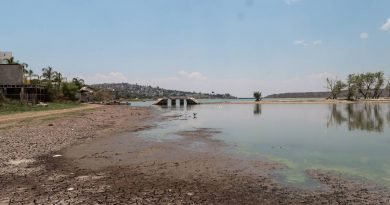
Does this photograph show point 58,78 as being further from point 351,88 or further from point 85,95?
point 351,88

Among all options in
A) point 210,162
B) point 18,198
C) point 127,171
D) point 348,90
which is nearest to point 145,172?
point 127,171

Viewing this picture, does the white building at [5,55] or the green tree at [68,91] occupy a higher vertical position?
the white building at [5,55]

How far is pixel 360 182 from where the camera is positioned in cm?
1153

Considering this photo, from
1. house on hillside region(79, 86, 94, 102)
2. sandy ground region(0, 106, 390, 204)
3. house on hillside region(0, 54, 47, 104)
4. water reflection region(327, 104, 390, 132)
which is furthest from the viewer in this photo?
house on hillside region(79, 86, 94, 102)

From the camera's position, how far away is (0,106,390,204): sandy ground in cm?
938

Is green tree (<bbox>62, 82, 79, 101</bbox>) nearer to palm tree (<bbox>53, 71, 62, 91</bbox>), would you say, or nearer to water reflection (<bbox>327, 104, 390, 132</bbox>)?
palm tree (<bbox>53, 71, 62, 91</bbox>)

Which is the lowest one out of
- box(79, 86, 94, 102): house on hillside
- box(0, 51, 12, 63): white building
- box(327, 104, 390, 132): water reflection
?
box(327, 104, 390, 132): water reflection

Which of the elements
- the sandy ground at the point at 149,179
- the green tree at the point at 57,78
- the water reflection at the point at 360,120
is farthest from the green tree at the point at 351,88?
the sandy ground at the point at 149,179

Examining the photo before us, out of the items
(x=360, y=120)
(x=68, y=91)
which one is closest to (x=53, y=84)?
(x=68, y=91)

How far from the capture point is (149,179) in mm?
11703

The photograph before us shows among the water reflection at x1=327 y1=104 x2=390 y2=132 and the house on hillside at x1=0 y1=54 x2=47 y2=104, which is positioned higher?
the house on hillside at x1=0 y1=54 x2=47 y2=104

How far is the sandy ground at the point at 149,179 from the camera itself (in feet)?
30.8

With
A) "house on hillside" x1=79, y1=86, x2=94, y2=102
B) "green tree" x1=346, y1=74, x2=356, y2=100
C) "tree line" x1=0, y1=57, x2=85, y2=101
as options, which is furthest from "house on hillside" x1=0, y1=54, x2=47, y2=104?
"green tree" x1=346, y1=74, x2=356, y2=100

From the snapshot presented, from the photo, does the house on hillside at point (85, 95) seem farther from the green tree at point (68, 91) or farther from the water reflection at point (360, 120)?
the water reflection at point (360, 120)
